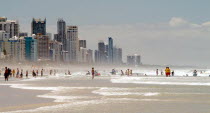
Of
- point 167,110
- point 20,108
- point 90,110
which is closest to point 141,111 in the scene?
point 167,110

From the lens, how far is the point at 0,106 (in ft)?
59.2

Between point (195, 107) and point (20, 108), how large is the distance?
8102mm

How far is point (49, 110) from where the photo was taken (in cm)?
1669

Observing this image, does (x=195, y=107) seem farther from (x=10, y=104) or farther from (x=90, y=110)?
(x=10, y=104)

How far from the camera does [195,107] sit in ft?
58.1

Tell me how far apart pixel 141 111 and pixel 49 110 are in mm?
4028

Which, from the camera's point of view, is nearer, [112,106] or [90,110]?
[90,110]

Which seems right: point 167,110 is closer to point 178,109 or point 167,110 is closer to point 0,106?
point 178,109

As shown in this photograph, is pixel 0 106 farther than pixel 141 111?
Yes

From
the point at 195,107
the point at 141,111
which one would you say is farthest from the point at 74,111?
the point at 195,107

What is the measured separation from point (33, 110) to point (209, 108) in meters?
7.88

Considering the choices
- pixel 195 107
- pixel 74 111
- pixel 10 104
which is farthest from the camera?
pixel 10 104

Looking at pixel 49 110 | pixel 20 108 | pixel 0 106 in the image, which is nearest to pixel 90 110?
pixel 49 110

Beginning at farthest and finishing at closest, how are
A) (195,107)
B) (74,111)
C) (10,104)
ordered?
(10,104) < (195,107) < (74,111)
